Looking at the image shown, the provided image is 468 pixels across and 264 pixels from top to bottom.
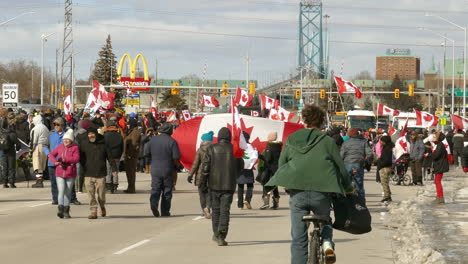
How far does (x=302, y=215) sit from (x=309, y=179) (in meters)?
0.35

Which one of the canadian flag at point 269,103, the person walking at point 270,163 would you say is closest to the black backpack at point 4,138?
the person walking at point 270,163

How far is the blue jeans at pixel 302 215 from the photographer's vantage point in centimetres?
977

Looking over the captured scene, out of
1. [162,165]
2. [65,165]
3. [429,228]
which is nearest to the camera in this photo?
[65,165]

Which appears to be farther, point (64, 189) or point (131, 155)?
point (131, 155)

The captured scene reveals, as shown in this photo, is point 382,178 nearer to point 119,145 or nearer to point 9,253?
point 119,145

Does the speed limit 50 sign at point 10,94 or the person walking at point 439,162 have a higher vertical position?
the speed limit 50 sign at point 10,94

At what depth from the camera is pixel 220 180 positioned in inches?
570

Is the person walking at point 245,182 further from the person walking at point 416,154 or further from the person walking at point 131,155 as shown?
the person walking at point 416,154

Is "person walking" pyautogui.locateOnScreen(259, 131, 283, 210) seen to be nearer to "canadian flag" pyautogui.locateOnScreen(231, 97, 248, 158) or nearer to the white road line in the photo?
"canadian flag" pyautogui.locateOnScreen(231, 97, 248, 158)

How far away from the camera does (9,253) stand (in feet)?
44.0

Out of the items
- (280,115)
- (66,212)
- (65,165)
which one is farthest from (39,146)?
(280,115)

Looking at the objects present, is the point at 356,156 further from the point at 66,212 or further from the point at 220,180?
the point at 220,180

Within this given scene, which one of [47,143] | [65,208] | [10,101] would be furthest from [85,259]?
[10,101]

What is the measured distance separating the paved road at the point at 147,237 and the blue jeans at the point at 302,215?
3.11 metres
